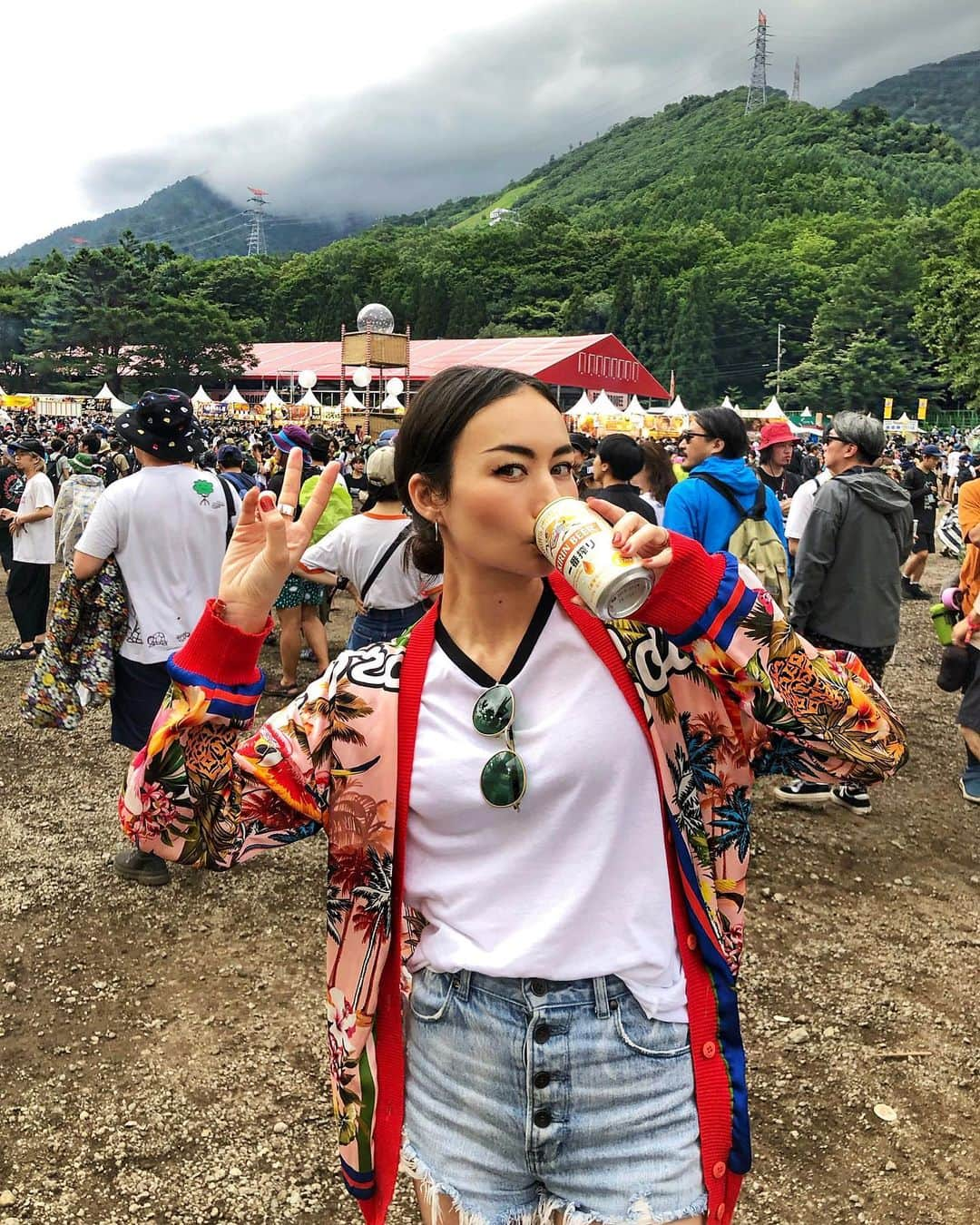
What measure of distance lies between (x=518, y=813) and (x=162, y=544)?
9.96 ft

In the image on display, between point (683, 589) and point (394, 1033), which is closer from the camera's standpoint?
point (683, 589)

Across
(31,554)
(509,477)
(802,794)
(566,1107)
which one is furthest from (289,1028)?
(31,554)

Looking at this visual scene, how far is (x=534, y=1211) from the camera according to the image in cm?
134

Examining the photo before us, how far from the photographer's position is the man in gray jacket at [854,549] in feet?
15.7

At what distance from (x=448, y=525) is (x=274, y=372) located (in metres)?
59.6

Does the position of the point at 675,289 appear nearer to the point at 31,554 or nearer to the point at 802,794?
the point at 31,554

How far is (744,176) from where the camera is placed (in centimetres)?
10894

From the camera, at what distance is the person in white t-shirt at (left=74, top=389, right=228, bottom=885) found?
12.7 ft

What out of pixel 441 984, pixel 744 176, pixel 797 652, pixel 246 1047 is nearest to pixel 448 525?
pixel 797 652

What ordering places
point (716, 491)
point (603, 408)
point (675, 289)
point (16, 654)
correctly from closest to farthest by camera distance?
point (716, 491) → point (16, 654) → point (603, 408) → point (675, 289)

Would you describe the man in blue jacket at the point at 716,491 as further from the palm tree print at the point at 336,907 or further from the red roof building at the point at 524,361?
the red roof building at the point at 524,361

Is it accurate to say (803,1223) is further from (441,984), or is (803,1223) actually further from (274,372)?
(274,372)

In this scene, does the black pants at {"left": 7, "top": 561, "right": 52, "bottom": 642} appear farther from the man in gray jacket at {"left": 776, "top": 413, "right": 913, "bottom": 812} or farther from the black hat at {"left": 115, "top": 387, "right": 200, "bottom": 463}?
the man in gray jacket at {"left": 776, "top": 413, "right": 913, "bottom": 812}

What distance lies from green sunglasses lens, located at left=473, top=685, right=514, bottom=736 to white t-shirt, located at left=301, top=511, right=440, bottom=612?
3086 millimetres
